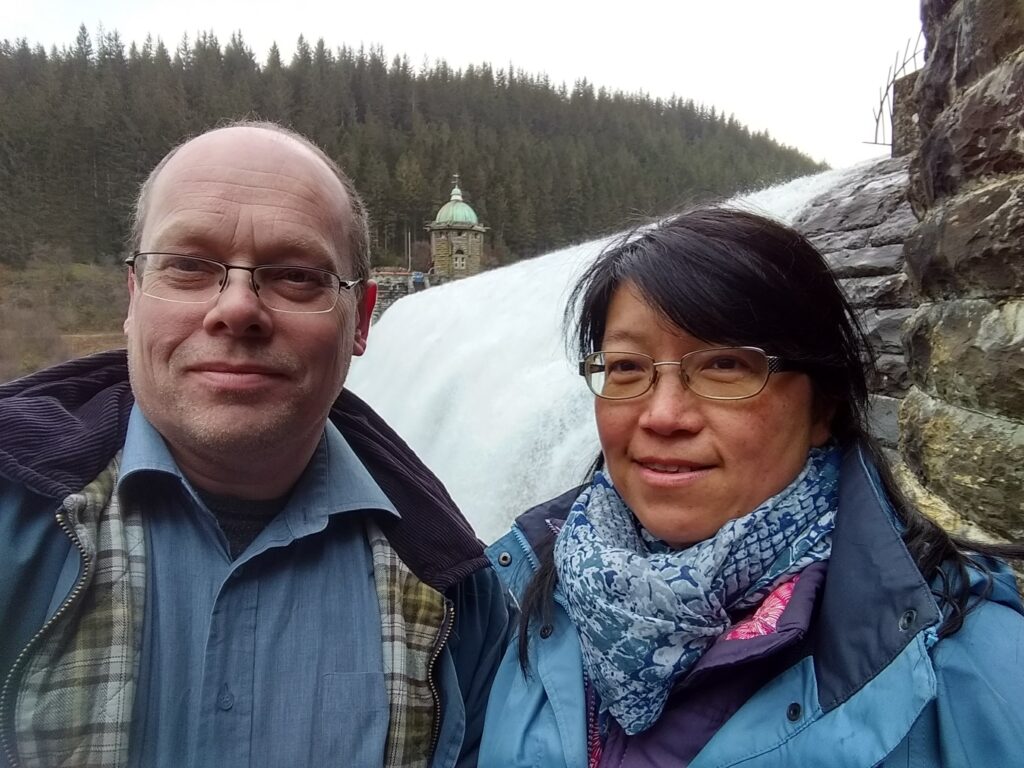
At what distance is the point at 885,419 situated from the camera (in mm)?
2787

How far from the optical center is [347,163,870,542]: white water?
4.80 metres

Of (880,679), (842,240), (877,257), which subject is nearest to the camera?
(880,679)

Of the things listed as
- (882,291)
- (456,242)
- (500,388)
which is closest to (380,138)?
(456,242)

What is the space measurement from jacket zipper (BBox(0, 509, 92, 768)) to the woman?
0.76 m

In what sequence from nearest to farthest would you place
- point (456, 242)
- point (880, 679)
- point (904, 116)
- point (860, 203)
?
1. point (880, 679)
2. point (860, 203)
3. point (904, 116)
4. point (456, 242)

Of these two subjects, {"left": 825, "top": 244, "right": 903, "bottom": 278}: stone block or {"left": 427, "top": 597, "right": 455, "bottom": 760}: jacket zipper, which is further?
{"left": 825, "top": 244, "right": 903, "bottom": 278}: stone block

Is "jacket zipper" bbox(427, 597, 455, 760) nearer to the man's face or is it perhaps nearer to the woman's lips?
the man's face

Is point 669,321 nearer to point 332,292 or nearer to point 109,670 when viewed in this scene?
point 332,292

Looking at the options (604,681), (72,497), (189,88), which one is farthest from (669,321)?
(189,88)

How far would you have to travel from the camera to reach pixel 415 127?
5903 cm

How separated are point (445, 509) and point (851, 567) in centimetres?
91

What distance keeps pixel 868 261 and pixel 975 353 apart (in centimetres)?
222

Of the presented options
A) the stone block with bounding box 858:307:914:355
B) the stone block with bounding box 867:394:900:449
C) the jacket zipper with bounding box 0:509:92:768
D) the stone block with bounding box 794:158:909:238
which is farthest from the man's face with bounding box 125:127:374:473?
the stone block with bounding box 794:158:909:238

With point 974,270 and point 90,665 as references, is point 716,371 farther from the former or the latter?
point 90,665
